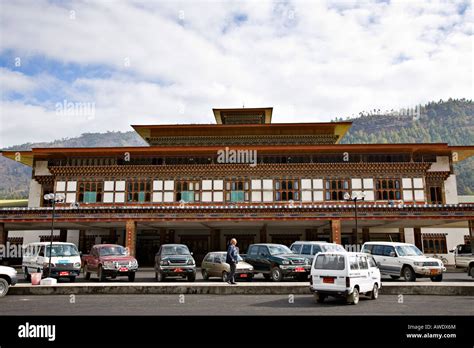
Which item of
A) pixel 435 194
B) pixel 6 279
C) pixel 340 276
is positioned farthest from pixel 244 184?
pixel 340 276

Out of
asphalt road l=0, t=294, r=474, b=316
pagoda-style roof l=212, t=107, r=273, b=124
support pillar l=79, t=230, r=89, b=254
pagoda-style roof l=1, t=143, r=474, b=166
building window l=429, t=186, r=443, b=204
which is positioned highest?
pagoda-style roof l=212, t=107, r=273, b=124

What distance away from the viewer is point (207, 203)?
1523 inches

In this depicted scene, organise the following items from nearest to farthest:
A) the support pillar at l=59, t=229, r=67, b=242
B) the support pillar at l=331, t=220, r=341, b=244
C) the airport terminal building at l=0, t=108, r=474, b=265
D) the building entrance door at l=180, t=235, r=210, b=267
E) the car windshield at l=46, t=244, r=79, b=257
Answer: the car windshield at l=46, t=244, r=79, b=257 < the support pillar at l=331, t=220, r=341, b=244 < the airport terminal building at l=0, t=108, r=474, b=265 < the support pillar at l=59, t=229, r=67, b=242 < the building entrance door at l=180, t=235, r=210, b=267

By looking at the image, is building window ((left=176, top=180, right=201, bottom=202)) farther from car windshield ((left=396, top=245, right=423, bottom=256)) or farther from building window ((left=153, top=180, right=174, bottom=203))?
car windshield ((left=396, top=245, right=423, bottom=256))

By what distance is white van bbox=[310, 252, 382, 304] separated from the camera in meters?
12.6

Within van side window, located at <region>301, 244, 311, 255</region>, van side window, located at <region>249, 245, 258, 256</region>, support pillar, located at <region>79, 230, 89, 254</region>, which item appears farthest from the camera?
support pillar, located at <region>79, 230, 89, 254</region>

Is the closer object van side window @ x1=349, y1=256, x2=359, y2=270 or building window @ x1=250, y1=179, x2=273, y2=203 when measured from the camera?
van side window @ x1=349, y1=256, x2=359, y2=270

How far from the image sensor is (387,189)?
38562 mm

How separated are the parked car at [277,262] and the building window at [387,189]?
21067 mm

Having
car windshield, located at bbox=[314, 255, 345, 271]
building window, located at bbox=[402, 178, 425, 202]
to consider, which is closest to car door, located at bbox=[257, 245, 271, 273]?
car windshield, located at bbox=[314, 255, 345, 271]

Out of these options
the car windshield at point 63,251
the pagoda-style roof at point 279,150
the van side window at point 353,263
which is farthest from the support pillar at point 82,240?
the van side window at point 353,263

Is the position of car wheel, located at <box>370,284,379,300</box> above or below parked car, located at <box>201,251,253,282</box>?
below

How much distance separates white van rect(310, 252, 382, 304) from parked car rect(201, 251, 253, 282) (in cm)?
625

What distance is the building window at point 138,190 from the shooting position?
3941 centimetres
